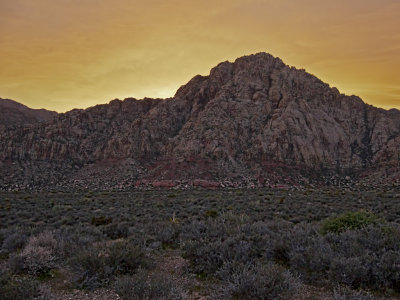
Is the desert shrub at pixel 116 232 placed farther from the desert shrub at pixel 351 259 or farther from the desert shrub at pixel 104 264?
the desert shrub at pixel 351 259

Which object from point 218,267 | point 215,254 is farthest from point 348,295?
point 215,254

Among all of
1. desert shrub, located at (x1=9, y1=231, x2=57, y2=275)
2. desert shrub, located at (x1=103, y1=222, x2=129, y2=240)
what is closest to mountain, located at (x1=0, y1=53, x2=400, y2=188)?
desert shrub, located at (x1=103, y1=222, x2=129, y2=240)

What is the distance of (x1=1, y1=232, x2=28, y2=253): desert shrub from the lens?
383 inches

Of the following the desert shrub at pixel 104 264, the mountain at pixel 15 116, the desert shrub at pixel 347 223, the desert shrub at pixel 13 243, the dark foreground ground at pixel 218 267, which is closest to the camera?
the dark foreground ground at pixel 218 267

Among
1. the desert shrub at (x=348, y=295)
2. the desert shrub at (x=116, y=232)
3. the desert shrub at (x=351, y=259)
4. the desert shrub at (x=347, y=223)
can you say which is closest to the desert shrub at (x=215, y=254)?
the desert shrub at (x=351, y=259)

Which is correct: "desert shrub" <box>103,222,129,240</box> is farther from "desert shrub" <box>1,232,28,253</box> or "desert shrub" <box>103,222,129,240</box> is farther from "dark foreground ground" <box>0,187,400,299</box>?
"desert shrub" <box>1,232,28,253</box>

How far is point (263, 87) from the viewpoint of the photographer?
267 ft

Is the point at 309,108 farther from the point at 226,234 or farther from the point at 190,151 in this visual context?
the point at 226,234

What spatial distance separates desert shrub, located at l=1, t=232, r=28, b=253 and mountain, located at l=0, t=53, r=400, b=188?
47772 mm

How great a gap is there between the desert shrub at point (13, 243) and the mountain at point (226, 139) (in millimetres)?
47772

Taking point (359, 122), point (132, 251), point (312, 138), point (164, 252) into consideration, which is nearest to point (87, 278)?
point (132, 251)

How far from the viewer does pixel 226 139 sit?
68812mm

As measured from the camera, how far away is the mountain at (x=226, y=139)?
6334cm

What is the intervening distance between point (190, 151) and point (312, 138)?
98.6 feet
